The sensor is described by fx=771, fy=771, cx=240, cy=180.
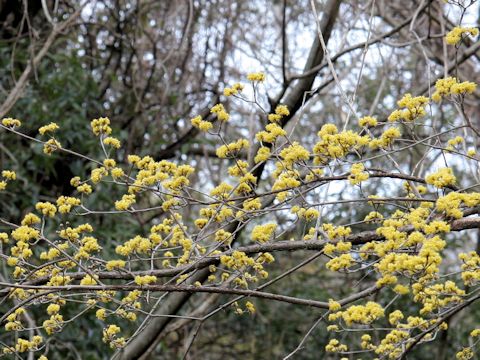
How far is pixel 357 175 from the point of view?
5.78ft

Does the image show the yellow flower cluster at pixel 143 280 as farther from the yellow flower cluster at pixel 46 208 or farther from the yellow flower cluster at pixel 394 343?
the yellow flower cluster at pixel 394 343

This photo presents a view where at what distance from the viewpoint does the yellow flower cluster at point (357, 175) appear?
175 centimetres

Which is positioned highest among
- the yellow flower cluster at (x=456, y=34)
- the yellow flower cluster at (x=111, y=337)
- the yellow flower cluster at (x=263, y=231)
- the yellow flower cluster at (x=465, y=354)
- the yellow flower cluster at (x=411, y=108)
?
the yellow flower cluster at (x=456, y=34)

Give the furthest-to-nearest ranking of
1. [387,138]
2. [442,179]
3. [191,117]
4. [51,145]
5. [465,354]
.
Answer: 1. [191,117]
2. [465,354]
3. [51,145]
4. [387,138]
5. [442,179]

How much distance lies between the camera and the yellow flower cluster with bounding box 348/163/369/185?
1.75 metres

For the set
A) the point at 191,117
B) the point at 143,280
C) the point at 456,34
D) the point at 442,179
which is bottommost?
the point at 143,280

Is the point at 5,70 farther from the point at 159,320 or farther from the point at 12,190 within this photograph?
the point at 159,320

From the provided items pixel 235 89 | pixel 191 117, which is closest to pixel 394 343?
pixel 235 89

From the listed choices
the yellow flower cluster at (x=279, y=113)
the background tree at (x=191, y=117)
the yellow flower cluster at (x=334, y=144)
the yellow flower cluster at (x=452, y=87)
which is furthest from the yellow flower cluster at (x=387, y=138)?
the background tree at (x=191, y=117)

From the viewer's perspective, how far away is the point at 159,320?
3.01 meters

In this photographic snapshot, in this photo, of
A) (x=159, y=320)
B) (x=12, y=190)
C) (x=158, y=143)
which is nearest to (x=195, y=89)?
(x=158, y=143)

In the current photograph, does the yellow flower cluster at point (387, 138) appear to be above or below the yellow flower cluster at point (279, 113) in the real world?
below

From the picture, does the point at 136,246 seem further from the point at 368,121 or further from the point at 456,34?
the point at 456,34

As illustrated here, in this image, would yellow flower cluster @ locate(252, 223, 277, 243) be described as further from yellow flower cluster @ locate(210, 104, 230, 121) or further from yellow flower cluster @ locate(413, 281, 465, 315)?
yellow flower cluster @ locate(413, 281, 465, 315)
